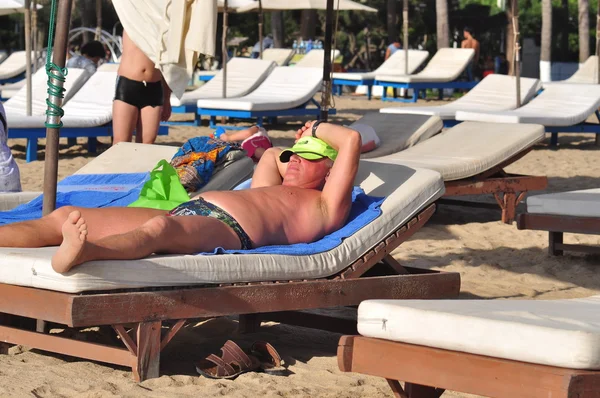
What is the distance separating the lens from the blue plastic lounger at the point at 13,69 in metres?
19.1

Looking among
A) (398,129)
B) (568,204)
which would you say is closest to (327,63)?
(398,129)

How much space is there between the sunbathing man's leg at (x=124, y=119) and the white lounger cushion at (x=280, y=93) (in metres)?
5.58

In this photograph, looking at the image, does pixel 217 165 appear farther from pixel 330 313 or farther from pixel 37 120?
pixel 37 120

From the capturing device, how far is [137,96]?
6824 mm

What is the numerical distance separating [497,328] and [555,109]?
9810 millimetres

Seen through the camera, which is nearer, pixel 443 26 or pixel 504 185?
pixel 504 185

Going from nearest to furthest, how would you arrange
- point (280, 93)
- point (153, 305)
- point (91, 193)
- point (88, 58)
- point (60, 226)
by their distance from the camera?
1. point (153, 305)
2. point (60, 226)
3. point (91, 193)
4. point (88, 58)
5. point (280, 93)

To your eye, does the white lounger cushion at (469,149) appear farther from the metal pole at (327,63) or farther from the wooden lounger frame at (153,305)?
the wooden lounger frame at (153,305)

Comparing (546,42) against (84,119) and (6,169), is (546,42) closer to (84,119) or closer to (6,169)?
(84,119)

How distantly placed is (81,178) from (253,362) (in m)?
2.61

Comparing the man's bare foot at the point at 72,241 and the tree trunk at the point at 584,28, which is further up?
the tree trunk at the point at 584,28

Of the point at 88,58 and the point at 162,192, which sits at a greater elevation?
the point at 88,58

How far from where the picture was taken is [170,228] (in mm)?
3844

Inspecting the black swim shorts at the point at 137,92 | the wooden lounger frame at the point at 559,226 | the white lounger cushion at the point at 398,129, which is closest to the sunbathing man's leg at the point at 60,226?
the black swim shorts at the point at 137,92
